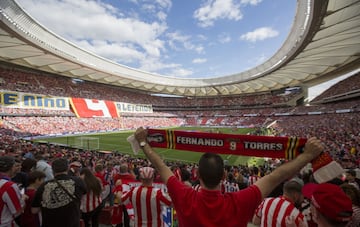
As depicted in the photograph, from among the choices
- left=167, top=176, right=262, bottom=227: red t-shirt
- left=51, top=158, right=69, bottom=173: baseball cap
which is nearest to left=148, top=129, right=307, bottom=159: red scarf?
left=167, top=176, right=262, bottom=227: red t-shirt

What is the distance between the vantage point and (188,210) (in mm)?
1554

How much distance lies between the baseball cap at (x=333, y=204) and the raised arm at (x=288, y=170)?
0.25 metres

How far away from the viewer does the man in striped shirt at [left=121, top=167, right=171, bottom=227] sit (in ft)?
9.63

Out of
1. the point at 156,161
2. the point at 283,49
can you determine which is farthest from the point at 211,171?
the point at 283,49

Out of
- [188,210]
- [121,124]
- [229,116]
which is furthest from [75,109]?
[188,210]

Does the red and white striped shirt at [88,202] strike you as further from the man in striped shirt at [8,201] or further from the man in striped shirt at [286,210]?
the man in striped shirt at [286,210]

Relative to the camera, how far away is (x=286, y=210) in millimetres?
2424

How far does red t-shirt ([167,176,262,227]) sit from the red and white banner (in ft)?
135

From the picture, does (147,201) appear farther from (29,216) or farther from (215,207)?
(29,216)

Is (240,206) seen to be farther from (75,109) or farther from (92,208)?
(75,109)

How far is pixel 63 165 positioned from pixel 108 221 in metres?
2.89

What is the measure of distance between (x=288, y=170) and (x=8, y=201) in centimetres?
340

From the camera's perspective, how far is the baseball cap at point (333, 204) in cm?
157

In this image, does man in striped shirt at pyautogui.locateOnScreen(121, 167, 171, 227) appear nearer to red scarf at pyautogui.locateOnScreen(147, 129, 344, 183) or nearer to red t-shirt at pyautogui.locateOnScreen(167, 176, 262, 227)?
red scarf at pyautogui.locateOnScreen(147, 129, 344, 183)
